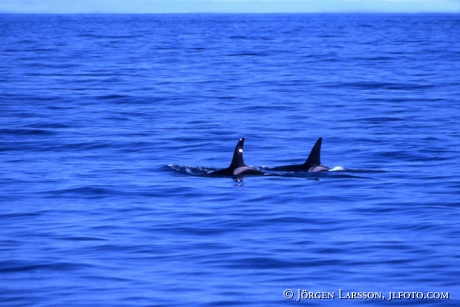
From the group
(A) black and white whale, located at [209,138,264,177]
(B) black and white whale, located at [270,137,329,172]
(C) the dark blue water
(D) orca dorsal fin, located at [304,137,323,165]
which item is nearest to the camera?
(C) the dark blue water

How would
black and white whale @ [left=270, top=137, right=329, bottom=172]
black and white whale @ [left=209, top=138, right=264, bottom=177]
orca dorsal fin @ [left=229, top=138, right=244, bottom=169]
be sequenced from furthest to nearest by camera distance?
black and white whale @ [left=270, top=137, right=329, bottom=172]
black and white whale @ [left=209, top=138, right=264, bottom=177]
orca dorsal fin @ [left=229, top=138, right=244, bottom=169]

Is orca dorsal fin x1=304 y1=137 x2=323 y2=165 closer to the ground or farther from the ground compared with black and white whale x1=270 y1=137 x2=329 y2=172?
farther from the ground

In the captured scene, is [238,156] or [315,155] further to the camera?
[315,155]

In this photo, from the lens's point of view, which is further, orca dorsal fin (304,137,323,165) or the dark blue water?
→ orca dorsal fin (304,137,323,165)

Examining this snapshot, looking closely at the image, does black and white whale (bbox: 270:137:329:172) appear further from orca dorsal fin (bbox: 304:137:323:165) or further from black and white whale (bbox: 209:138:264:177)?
black and white whale (bbox: 209:138:264:177)

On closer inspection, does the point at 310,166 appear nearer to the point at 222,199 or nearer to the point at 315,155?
the point at 315,155

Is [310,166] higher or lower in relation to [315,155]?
lower

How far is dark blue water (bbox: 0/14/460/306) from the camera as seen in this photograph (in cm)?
842

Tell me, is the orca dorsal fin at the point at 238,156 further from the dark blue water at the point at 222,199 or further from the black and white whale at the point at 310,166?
the black and white whale at the point at 310,166

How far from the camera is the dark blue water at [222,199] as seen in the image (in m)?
8.42

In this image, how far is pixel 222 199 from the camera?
488 inches

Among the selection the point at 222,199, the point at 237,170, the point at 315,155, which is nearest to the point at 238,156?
the point at 237,170

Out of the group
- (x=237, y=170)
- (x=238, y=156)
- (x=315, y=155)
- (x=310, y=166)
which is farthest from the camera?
(x=310, y=166)

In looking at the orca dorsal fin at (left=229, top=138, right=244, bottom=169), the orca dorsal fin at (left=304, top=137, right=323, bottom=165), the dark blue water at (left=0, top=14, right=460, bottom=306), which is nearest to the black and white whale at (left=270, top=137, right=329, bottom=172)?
the orca dorsal fin at (left=304, top=137, right=323, bottom=165)
